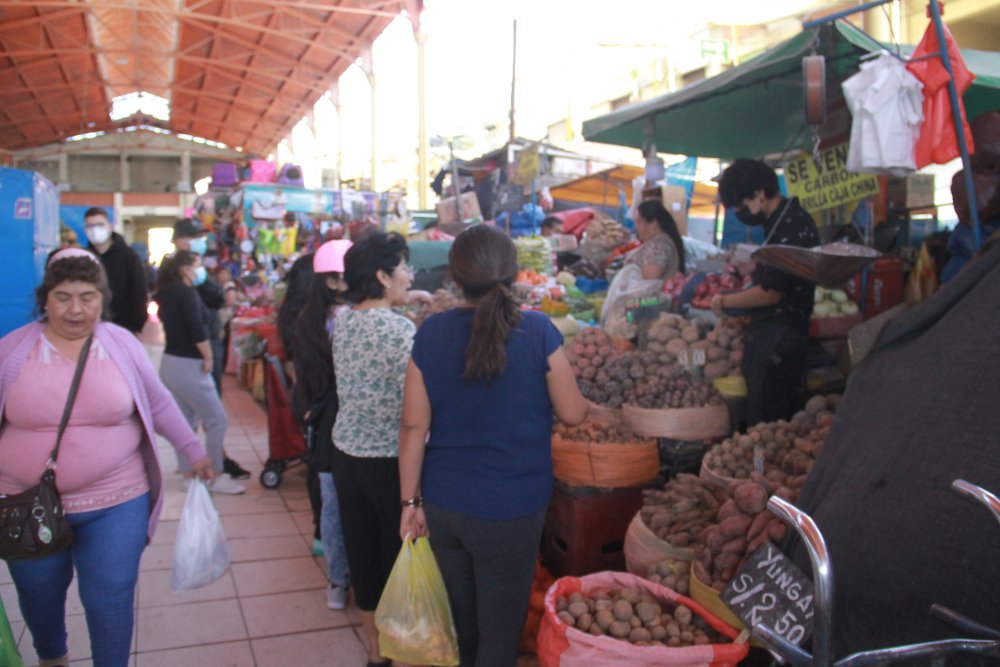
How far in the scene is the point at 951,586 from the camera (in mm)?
1729

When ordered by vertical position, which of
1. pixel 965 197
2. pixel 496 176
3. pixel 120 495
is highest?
pixel 496 176

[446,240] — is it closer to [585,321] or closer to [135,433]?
[585,321]

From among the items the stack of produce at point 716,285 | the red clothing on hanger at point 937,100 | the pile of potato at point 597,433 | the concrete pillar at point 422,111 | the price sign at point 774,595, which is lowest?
the pile of potato at point 597,433

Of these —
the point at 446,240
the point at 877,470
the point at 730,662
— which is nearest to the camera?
the point at 877,470

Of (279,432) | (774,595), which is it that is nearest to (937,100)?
(774,595)

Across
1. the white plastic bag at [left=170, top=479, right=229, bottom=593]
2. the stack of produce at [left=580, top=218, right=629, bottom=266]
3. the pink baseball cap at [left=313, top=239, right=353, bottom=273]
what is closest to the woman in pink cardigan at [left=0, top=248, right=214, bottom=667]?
the white plastic bag at [left=170, top=479, right=229, bottom=593]

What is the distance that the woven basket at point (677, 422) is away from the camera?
12.3 feet

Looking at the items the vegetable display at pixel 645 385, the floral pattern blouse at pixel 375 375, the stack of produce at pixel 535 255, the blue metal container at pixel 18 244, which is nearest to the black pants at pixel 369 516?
the floral pattern blouse at pixel 375 375

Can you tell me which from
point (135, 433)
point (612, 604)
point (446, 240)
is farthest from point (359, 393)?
point (446, 240)

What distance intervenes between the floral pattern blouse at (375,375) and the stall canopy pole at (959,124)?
2.06 m

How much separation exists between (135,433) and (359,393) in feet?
2.48

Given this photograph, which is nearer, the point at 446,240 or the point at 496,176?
the point at 446,240

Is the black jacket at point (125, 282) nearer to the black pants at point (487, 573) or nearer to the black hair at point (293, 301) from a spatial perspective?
the black hair at point (293, 301)

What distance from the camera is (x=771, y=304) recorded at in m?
3.86
